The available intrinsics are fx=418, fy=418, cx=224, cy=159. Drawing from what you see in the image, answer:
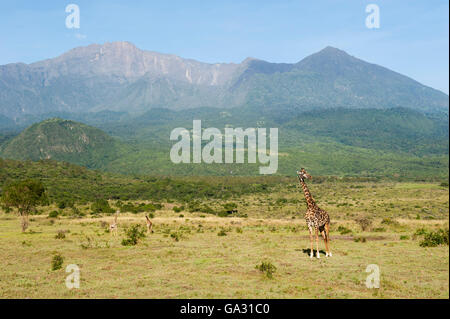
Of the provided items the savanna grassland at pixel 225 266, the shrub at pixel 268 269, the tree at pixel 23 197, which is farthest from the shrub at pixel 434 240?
the tree at pixel 23 197

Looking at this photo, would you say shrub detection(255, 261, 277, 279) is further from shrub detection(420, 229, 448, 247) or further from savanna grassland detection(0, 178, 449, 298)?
shrub detection(420, 229, 448, 247)

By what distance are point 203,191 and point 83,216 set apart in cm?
4332

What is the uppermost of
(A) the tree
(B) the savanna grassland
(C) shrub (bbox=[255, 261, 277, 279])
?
(A) the tree

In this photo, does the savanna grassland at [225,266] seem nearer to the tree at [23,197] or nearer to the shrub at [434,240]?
the shrub at [434,240]

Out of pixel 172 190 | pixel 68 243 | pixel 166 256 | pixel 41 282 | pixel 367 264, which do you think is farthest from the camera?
pixel 172 190

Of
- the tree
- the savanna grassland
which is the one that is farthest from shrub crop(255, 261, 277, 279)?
the tree

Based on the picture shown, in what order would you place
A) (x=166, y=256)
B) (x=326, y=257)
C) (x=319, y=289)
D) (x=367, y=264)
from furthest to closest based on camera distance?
(x=166, y=256) < (x=326, y=257) < (x=367, y=264) < (x=319, y=289)

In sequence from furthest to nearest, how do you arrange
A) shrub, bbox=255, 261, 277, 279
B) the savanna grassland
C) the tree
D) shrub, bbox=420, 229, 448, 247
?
1. the tree
2. shrub, bbox=420, 229, 448, 247
3. shrub, bbox=255, 261, 277, 279
4. the savanna grassland

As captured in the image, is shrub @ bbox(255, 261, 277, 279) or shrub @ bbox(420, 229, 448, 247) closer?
shrub @ bbox(255, 261, 277, 279)

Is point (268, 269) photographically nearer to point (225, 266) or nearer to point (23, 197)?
point (225, 266)

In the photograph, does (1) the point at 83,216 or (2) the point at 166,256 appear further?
(1) the point at 83,216
